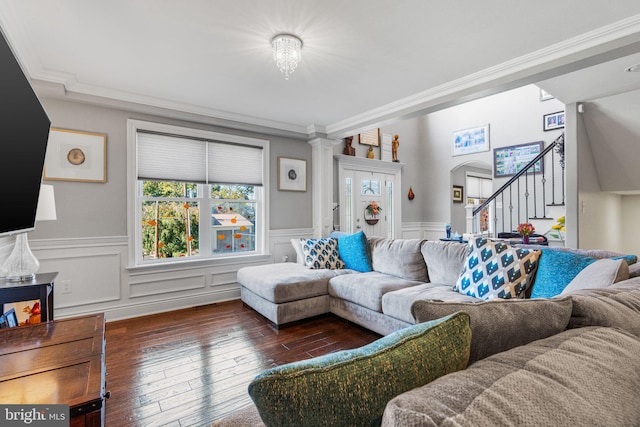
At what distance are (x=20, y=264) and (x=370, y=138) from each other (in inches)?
196

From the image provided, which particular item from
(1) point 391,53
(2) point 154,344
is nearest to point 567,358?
(1) point 391,53

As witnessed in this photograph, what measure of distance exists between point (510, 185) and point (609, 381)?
5.38m

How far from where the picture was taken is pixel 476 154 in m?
5.84

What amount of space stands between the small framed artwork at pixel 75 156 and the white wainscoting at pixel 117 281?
0.65m

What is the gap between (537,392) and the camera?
1.74 ft

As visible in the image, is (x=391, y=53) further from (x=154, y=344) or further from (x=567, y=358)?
(x=154, y=344)

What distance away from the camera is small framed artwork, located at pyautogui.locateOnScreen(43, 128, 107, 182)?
3.05 m

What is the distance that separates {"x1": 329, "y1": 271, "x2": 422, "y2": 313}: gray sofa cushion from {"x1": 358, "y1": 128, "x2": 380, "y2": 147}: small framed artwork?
298 cm

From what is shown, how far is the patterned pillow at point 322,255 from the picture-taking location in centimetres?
366

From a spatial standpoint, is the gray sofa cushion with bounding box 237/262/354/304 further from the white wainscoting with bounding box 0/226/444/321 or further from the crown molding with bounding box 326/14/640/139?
the crown molding with bounding box 326/14/640/139

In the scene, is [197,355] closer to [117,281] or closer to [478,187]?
[117,281]
